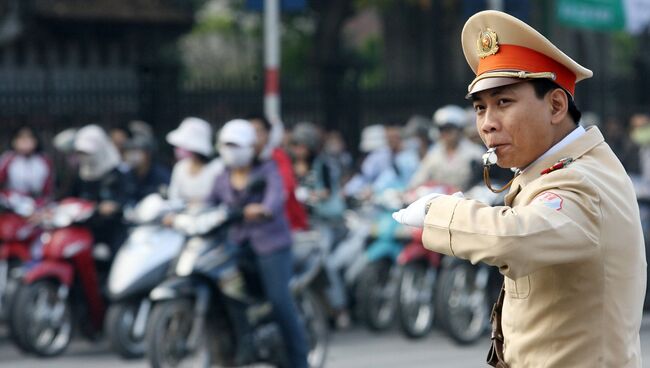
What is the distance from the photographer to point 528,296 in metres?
3.01

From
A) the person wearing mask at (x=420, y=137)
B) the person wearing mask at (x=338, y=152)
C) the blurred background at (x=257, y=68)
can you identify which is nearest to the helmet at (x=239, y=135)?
the person wearing mask at (x=420, y=137)

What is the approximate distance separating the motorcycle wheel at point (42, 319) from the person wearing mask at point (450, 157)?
317 cm

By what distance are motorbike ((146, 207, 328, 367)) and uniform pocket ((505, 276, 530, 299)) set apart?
18.1 feet

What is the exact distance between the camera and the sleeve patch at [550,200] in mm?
2844

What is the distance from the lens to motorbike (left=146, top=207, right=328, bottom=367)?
856 centimetres

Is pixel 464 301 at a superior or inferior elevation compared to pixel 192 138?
inferior

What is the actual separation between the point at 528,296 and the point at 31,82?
1254 centimetres

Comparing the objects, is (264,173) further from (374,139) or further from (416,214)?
(374,139)

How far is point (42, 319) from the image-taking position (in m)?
10.9

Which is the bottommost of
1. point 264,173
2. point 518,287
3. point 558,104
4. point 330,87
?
point 330,87

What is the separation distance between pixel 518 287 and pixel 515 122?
13.9 inches

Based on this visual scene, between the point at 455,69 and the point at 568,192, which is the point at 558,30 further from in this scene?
the point at 568,192

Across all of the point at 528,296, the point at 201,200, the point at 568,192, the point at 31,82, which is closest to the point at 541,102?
the point at 568,192

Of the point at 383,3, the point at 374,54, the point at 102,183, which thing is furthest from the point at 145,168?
the point at 374,54
